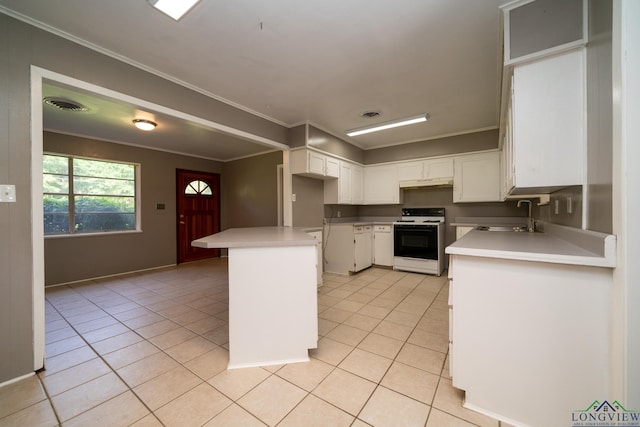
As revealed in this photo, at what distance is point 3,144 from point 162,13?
138 cm

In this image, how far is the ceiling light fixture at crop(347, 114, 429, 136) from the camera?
357cm

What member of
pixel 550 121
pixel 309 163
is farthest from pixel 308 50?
pixel 550 121

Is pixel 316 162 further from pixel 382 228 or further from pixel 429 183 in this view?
pixel 429 183

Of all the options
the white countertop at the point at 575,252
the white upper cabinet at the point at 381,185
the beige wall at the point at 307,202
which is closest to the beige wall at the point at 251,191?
the beige wall at the point at 307,202

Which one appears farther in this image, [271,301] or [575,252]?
[271,301]

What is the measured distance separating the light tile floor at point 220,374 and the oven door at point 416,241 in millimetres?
1428

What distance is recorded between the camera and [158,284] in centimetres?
402

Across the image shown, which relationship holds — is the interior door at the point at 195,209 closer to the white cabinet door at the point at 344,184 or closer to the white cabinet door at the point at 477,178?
the white cabinet door at the point at 344,184

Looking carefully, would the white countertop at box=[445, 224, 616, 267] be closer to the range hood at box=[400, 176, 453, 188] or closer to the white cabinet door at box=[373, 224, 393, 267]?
the range hood at box=[400, 176, 453, 188]

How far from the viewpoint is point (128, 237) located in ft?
15.6

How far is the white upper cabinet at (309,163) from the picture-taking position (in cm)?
378

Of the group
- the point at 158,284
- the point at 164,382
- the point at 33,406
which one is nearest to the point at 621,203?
the point at 164,382

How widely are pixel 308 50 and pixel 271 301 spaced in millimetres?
2133

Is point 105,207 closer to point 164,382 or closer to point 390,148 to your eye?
point 164,382
